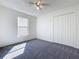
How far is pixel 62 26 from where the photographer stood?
389cm

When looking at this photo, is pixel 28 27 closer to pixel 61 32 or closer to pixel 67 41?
pixel 61 32

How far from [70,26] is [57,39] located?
126cm

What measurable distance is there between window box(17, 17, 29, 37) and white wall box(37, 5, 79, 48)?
55.2 inches

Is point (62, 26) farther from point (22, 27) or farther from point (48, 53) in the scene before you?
point (22, 27)

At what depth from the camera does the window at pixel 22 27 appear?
15.0 ft

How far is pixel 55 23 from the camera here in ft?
14.1

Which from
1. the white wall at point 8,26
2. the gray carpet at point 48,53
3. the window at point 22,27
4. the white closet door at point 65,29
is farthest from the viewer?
the window at point 22,27

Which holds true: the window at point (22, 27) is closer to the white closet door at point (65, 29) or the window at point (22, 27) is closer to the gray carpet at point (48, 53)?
the gray carpet at point (48, 53)

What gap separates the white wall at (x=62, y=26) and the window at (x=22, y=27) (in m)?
1.40

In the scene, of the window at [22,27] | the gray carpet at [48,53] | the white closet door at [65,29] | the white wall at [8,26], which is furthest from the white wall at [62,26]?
the white wall at [8,26]

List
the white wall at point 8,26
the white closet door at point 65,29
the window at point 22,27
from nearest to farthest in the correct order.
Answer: the white closet door at point 65,29, the white wall at point 8,26, the window at point 22,27

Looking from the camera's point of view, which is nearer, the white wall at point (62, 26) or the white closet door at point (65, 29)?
the white wall at point (62, 26)

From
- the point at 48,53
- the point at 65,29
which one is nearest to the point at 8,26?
the point at 48,53

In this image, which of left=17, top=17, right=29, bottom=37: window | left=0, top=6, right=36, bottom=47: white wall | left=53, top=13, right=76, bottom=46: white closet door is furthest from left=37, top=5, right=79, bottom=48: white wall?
left=0, top=6, right=36, bottom=47: white wall
